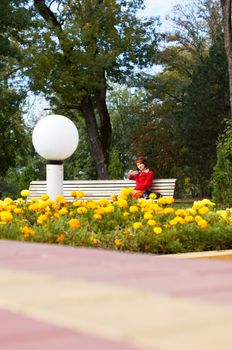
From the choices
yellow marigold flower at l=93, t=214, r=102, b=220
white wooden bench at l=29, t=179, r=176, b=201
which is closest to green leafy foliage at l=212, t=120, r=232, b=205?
white wooden bench at l=29, t=179, r=176, b=201

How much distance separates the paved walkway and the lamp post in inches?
331

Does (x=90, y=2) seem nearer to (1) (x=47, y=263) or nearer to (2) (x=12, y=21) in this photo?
(2) (x=12, y=21)

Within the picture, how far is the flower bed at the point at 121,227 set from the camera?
5926 millimetres

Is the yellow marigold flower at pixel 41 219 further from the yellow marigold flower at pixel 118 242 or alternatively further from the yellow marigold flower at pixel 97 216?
the yellow marigold flower at pixel 118 242

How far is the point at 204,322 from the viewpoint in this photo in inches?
27.1

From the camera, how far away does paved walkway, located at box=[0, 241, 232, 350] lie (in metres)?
0.66

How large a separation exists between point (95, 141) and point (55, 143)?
69.5 ft

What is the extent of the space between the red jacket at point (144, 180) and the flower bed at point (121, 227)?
19.5 ft

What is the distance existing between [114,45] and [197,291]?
1180 inches

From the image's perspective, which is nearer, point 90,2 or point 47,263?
point 47,263

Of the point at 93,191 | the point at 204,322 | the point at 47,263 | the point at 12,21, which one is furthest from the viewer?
the point at 12,21

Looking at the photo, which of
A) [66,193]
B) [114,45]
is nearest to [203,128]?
[114,45]

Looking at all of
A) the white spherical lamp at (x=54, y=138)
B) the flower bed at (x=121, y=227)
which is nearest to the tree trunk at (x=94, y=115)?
the white spherical lamp at (x=54, y=138)

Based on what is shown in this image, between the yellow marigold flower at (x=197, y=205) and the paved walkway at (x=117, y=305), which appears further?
the yellow marigold flower at (x=197, y=205)
